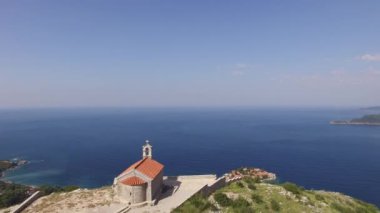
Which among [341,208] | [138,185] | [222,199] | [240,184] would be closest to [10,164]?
[138,185]

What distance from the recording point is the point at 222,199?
27.7m

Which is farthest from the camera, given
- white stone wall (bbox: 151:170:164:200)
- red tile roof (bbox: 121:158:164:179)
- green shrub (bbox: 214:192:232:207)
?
red tile roof (bbox: 121:158:164:179)

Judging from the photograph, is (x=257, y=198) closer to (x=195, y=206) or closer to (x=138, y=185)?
(x=195, y=206)

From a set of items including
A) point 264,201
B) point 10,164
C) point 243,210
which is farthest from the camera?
point 10,164

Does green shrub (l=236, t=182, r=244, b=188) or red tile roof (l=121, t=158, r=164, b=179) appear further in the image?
green shrub (l=236, t=182, r=244, b=188)

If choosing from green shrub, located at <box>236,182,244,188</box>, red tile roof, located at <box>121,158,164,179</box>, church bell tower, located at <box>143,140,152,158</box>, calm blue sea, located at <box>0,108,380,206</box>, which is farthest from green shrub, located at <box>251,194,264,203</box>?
calm blue sea, located at <box>0,108,380,206</box>

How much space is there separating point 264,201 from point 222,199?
4307 millimetres

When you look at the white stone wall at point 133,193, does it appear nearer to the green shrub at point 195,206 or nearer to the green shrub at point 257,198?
the green shrub at point 195,206

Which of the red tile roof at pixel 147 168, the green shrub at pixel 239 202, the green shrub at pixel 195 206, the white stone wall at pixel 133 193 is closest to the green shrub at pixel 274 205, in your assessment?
the green shrub at pixel 239 202

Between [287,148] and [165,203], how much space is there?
391 ft

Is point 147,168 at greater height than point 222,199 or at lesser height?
greater

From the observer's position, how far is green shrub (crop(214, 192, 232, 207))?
27.1 meters

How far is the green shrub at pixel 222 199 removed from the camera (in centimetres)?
2708

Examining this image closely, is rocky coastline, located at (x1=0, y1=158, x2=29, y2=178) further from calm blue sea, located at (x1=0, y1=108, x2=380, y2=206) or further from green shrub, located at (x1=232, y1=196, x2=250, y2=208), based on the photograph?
green shrub, located at (x1=232, y1=196, x2=250, y2=208)
